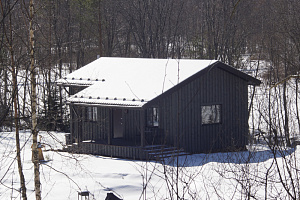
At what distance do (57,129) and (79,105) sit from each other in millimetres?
7692

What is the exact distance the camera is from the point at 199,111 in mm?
22109

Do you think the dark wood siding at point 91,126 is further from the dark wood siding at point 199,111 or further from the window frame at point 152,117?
the dark wood siding at point 199,111

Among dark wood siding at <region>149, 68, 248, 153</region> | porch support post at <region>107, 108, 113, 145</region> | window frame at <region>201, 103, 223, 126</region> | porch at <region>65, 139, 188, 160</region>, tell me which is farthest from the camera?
window frame at <region>201, 103, 223, 126</region>

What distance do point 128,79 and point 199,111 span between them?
3.49 meters

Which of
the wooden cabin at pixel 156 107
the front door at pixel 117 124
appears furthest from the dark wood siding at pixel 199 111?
the front door at pixel 117 124

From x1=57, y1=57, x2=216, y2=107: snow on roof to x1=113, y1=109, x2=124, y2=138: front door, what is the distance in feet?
5.10

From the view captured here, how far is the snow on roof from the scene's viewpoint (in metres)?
21.1

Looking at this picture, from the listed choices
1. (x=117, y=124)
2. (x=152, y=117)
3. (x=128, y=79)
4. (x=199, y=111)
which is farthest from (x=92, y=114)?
(x=199, y=111)

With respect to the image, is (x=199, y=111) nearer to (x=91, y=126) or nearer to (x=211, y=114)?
(x=211, y=114)

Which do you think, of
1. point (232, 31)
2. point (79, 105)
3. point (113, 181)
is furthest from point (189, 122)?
point (232, 31)

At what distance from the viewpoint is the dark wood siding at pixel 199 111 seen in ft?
70.5

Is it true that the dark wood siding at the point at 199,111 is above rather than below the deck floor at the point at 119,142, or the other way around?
above

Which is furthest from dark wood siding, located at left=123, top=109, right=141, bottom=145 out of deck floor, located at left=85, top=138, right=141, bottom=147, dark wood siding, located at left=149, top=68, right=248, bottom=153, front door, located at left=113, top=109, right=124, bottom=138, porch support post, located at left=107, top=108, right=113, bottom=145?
dark wood siding, located at left=149, top=68, right=248, bottom=153

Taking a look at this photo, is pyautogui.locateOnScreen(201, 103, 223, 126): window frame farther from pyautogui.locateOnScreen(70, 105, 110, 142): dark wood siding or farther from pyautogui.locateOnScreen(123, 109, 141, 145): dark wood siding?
pyautogui.locateOnScreen(70, 105, 110, 142): dark wood siding
